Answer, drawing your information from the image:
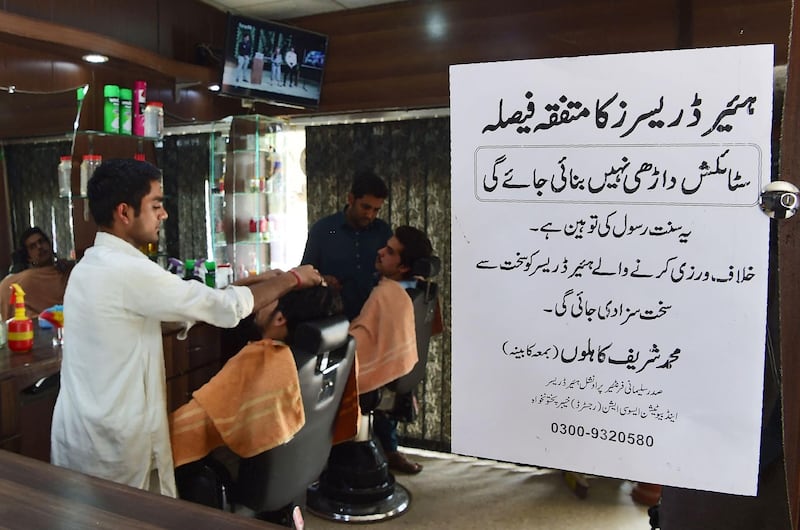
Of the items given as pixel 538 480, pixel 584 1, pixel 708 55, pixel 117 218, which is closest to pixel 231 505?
pixel 117 218

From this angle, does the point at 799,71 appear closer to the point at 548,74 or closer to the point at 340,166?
the point at 548,74

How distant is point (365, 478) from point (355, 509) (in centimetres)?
15

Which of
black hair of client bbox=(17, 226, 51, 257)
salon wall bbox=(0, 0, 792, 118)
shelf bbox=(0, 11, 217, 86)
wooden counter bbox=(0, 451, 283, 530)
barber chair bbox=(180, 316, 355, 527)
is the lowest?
barber chair bbox=(180, 316, 355, 527)

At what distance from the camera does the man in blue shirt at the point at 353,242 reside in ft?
11.6

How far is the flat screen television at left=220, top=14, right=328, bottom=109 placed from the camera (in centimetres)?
344

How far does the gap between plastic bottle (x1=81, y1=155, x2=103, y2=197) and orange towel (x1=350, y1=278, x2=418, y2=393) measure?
4.45 feet

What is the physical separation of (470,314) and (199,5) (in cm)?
331

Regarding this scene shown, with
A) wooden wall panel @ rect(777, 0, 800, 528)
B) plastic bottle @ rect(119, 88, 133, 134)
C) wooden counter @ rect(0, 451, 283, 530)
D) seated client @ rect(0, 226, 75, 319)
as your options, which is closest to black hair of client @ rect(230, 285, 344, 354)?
seated client @ rect(0, 226, 75, 319)

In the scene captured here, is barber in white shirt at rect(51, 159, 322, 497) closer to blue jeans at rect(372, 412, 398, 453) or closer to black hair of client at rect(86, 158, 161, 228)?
black hair of client at rect(86, 158, 161, 228)

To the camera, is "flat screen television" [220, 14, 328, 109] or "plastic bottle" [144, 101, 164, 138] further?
"flat screen television" [220, 14, 328, 109]

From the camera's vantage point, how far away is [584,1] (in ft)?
10.3

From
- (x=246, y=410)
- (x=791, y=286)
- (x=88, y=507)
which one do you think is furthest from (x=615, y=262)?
(x=246, y=410)

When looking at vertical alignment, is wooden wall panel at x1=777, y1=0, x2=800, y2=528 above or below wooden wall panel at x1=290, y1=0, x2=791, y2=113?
below

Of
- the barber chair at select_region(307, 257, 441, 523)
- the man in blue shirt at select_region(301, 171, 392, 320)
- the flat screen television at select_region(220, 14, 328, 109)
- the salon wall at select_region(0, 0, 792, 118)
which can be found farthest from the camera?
the man in blue shirt at select_region(301, 171, 392, 320)
